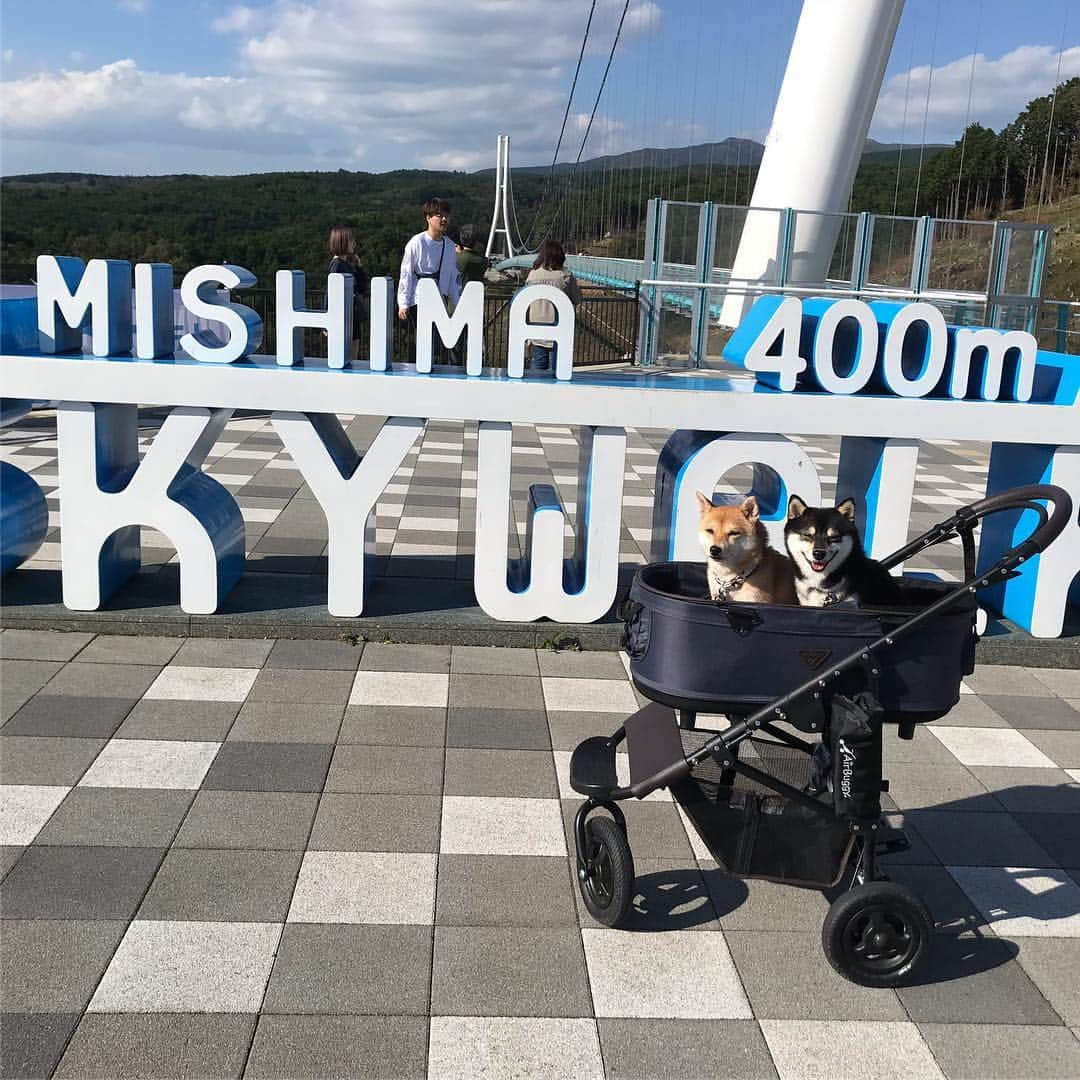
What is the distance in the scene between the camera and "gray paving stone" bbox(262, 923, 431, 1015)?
3025 millimetres

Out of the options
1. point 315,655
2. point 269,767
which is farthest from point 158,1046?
point 315,655

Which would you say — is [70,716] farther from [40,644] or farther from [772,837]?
[772,837]

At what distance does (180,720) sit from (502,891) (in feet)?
5.95

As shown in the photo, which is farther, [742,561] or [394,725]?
[394,725]

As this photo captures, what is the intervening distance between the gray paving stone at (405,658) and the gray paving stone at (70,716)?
44.0 inches

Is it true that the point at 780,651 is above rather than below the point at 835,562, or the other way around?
below

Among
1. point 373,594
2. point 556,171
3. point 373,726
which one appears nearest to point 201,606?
point 373,594

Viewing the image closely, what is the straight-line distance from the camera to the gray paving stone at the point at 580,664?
568 centimetres

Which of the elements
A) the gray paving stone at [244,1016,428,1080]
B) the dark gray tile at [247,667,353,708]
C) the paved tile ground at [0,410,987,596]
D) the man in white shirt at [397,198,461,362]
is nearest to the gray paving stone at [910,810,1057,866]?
the gray paving stone at [244,1016,428,1080]

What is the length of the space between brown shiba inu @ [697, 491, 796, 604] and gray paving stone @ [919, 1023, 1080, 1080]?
1.47 meters

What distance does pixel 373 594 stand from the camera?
6.52m

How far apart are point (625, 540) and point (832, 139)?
11683 millimetres

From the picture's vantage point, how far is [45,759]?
438cm

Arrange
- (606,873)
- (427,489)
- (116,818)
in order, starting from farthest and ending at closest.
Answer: (427,489) → (116,818) → (606,873)
